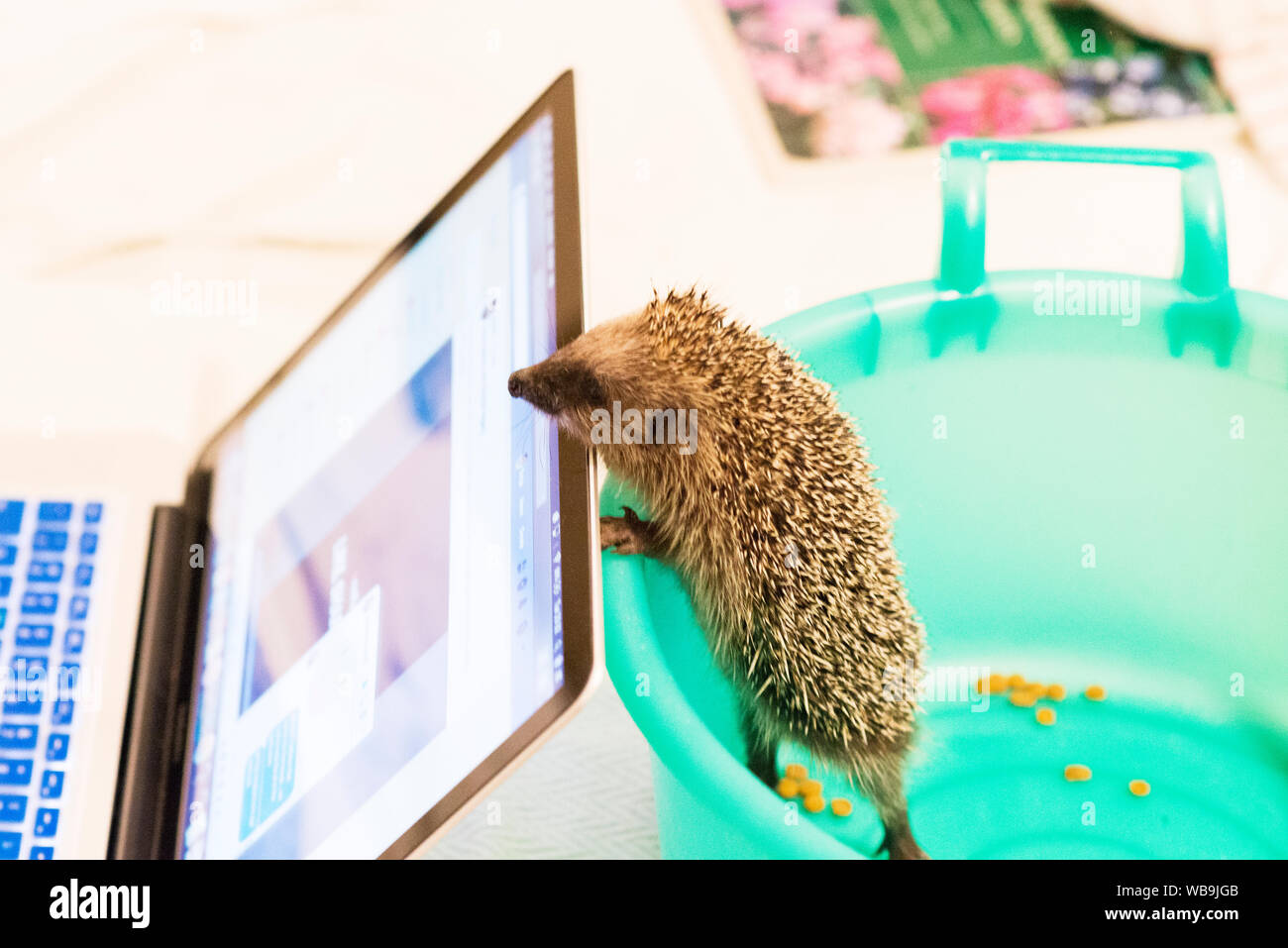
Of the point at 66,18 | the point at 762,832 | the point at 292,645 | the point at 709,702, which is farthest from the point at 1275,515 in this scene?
the point at 66,18

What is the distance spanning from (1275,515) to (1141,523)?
0.10 metres

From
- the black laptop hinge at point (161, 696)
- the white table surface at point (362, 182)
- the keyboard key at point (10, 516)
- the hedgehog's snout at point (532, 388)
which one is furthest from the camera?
the white table surface at point (362, 182)

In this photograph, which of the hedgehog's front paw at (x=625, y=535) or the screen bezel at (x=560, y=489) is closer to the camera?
the screen bezel at (x=560, y=489)

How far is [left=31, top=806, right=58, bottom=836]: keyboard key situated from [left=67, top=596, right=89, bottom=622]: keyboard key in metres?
0.15

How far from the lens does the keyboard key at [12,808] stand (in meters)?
0.78

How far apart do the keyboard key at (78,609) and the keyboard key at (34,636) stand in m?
0.02

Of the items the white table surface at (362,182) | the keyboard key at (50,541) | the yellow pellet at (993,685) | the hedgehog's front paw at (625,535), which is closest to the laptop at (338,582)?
the keyboard key at (50,541)

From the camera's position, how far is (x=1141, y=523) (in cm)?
99

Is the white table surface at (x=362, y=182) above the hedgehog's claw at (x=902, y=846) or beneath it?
above

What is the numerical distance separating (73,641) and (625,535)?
1.43ft

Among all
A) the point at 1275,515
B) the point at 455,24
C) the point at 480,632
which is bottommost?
the point at 480,632

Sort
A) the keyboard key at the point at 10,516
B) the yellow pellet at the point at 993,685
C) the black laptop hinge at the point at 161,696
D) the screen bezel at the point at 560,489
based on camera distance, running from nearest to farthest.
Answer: the screen bezel at the point at 560,489
the black laptop hinge at the point at 161,696
the keyboard key at the point at 10,516
the yellow pellet at the point at 993,685

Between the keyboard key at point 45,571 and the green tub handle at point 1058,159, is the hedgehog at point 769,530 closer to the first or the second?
the green tub handle at point 1058,159

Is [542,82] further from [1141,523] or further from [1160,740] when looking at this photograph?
[1160,740]
